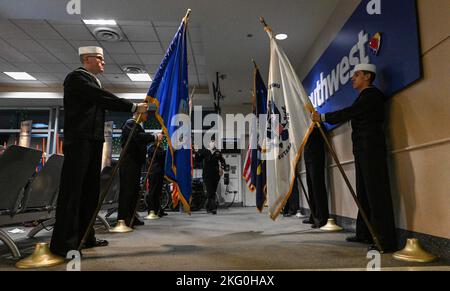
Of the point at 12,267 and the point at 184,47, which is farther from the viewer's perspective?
the point at 184,47

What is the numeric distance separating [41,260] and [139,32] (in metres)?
4.60

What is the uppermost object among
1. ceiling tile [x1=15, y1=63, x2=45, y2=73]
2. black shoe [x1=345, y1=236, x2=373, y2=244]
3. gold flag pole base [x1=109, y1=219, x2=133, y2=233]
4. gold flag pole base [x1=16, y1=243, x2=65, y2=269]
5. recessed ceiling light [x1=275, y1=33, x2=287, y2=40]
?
ceiling tile [x1=15, y1=63, x2=45, y2=73]

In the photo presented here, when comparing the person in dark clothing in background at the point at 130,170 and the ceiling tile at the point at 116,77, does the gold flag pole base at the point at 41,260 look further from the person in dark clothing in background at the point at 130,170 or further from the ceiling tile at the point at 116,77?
the ceiling tile at the point at 116,77

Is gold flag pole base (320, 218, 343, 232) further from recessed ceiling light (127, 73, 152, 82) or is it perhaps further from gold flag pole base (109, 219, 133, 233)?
recessed ceiling light (127, 73, 152, 82)

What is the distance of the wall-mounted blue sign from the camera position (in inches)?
92.7

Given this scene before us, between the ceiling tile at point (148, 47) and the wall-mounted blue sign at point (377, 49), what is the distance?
3.37 meters

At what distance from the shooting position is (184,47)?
3.06 meters

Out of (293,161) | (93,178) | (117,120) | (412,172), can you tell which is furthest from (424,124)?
(117,120)

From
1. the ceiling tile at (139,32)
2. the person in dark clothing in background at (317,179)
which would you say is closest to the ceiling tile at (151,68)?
the ceiling tile at (139,32)

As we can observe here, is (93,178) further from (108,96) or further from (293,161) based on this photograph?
(293,161)

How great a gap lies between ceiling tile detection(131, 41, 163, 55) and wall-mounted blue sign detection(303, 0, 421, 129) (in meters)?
3.37

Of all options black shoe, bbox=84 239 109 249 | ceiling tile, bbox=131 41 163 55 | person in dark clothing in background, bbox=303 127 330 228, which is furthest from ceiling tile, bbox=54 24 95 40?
person in dark clothing in background, bbox=303 127 330 228

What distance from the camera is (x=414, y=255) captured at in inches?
76.7
